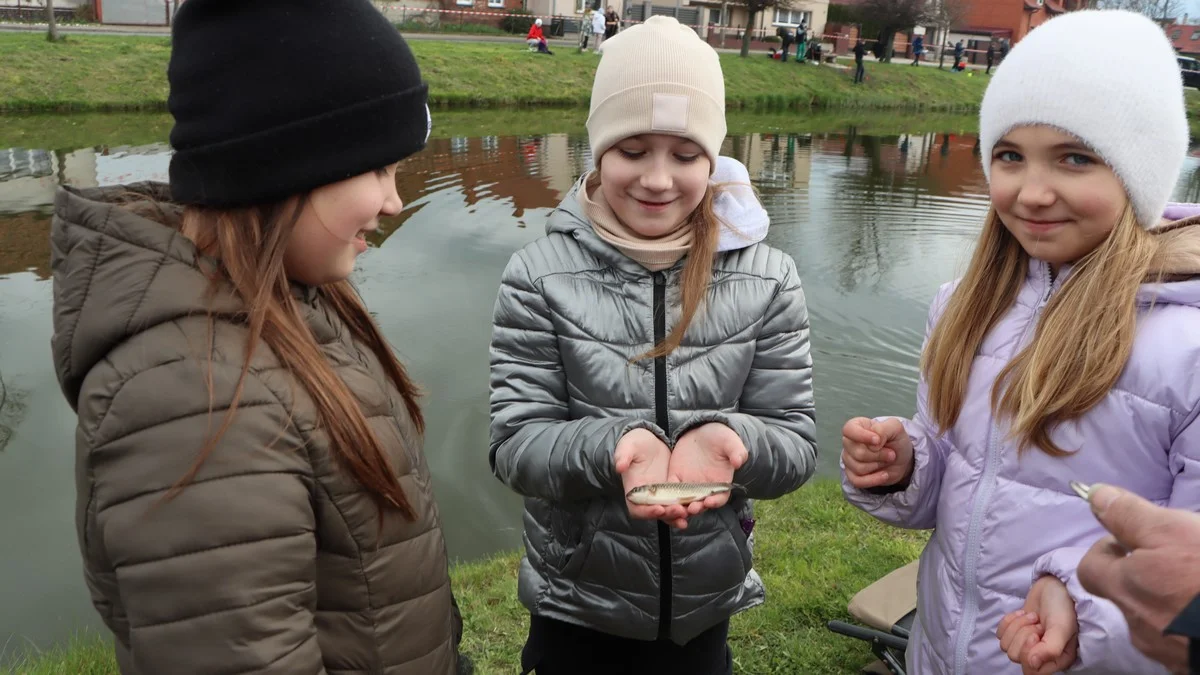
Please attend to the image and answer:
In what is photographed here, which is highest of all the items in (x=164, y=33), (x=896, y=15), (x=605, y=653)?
(x=896, y=15)

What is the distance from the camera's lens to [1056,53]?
187cm

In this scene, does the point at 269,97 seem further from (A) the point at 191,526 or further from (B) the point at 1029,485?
(B) the point at 1029,485

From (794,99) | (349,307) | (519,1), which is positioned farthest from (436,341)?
(519,1)

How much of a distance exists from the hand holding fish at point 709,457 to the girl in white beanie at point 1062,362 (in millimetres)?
347

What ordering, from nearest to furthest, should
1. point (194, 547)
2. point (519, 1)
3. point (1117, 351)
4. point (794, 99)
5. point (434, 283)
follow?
point (194, 547) < point (1117, 351) < point (434, 283) < point (794, 99) < point (519, 1)

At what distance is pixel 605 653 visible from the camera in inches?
92.4

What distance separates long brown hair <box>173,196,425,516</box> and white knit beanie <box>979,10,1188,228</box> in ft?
4.86

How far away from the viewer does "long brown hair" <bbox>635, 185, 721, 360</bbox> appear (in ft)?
7.04

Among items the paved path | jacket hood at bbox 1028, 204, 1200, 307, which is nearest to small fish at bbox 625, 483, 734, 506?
jacket hood at bbox 1028, 204, 1200, 307

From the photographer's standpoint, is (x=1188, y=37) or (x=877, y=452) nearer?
(x=877, y=452)

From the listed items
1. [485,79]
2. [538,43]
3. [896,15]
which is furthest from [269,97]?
[896,15]

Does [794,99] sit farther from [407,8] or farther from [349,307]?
[349,307]

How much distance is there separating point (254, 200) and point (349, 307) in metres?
0.40

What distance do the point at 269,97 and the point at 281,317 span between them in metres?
0.35
